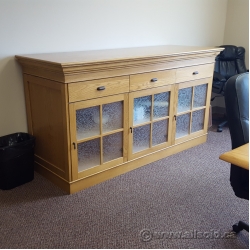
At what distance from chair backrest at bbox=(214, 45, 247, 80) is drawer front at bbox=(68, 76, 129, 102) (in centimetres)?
189

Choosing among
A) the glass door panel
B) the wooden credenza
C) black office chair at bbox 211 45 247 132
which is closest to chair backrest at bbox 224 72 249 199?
the wooden credenza

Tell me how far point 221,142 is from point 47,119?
1.91m

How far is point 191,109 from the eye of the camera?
2.99m

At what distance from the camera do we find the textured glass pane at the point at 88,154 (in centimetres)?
228

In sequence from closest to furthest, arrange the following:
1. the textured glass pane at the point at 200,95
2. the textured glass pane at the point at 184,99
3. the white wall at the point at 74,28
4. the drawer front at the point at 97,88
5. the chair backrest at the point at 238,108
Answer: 1. the chair backrest at the point at 238,108
2. the drawer front at the point at 97,88
3. the white wall at the point at 74,28
4. the textured glass pane at the point at 184,99
5. the textured glass pane at the point at 200,95

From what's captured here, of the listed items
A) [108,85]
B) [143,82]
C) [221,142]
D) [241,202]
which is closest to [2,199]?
[108,85]

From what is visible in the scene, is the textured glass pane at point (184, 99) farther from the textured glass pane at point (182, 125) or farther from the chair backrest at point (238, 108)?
the chair backrest at point (238, 108)

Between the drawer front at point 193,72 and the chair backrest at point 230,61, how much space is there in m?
0.86

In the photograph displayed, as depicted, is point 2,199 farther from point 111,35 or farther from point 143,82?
point 111,35

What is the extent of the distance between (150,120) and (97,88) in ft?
2.19

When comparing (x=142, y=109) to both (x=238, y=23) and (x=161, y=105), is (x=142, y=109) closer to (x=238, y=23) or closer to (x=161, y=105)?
(x=161, y=105)

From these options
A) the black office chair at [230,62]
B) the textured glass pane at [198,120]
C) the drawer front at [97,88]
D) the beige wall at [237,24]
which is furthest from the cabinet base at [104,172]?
the beige wall at [237,24]

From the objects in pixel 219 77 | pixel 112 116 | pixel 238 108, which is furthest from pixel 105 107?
pixel 219 77

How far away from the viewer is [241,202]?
2170 mm
